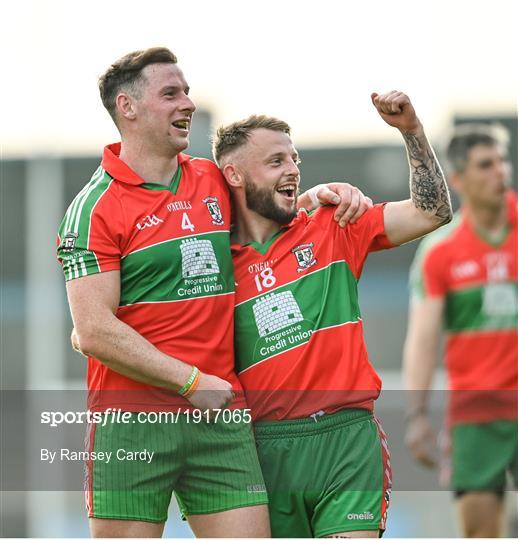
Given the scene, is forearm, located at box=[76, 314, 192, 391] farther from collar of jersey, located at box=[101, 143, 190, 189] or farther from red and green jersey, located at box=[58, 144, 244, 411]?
collar of jersey, located at box=[101, 143, 190, 189]

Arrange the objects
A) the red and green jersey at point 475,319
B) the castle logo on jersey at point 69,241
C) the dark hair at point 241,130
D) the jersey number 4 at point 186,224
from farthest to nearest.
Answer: the red and green jersey at point 475,319 → the dark hair at point 241,130 → the jersey number 4 at point 186,224 → the castle logo on jersey at point 69,241

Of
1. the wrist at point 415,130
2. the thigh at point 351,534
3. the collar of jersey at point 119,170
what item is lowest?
the thigh at point 351,534

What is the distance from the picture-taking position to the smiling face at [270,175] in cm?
498

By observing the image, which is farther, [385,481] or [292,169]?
[292,169]

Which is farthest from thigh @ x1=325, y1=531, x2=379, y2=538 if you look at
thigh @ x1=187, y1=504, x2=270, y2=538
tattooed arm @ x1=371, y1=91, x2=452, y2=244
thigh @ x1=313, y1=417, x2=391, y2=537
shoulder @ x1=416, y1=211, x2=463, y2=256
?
shoulder @ x1=416, y1=211, x2=463, y2=256

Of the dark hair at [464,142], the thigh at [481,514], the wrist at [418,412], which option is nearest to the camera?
the wrist at [418,412]

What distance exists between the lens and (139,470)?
4.69m

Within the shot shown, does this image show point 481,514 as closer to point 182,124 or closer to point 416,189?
point 416,189

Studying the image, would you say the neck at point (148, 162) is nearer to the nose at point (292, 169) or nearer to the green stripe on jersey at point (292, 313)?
the nose at point (292, 169)

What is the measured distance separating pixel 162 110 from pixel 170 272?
1.99 feet

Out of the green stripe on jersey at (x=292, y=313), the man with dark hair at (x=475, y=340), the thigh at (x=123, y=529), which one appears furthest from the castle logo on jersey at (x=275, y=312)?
the man with dark hair at (x=475, y=340)

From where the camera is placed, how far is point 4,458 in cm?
1788

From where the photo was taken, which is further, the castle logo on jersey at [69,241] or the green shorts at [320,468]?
the green shorts at [320,468]

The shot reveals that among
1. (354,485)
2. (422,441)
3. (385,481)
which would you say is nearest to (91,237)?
(354,485)
